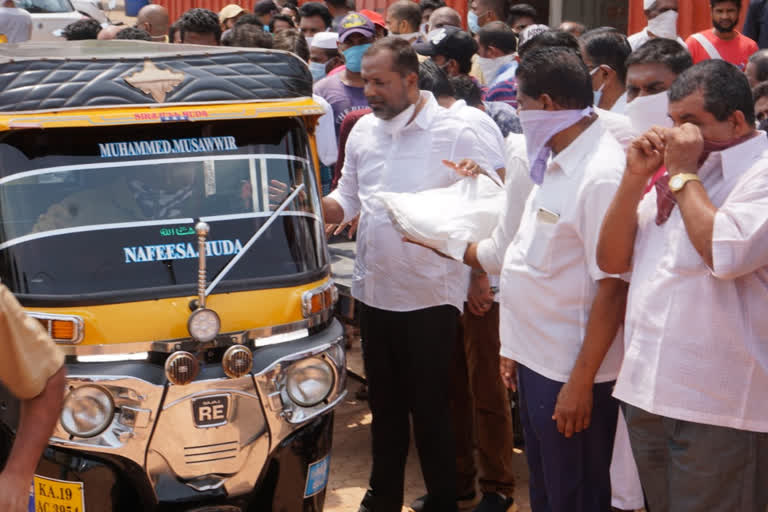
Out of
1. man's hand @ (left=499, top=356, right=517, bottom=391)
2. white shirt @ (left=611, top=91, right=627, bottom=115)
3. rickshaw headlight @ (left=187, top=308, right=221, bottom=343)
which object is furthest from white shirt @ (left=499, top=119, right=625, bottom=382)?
white shirt @ (left=611, top=91, right=627, bottom=115)

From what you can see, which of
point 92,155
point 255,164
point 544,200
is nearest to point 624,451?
point 544,200

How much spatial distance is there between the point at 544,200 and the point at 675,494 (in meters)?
1.06

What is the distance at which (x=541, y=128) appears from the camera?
3.51 m

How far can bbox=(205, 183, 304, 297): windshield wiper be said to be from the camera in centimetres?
377

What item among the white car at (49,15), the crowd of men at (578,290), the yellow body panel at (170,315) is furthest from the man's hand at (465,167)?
the white car at (49,15)

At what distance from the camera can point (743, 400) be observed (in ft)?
9.70

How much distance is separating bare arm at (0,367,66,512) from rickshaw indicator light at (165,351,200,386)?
3.25 feet

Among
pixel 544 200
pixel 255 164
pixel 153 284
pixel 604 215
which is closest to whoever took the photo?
pixel 604 215

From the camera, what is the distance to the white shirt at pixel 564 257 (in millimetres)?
3357

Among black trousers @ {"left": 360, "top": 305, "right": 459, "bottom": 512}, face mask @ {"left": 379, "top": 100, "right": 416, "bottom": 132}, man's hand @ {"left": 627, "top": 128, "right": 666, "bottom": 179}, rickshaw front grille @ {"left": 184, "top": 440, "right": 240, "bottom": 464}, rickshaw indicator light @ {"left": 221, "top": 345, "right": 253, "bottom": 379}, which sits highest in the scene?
man's hand @ {"left": 627, "top": 128, "right": 666, "bottom": 179}

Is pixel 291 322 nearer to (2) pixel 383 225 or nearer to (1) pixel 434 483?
(2) pixel 383 225

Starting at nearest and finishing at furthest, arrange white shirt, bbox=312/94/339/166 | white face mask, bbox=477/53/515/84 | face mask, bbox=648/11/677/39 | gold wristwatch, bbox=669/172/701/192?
gold wristwatch, bbox=669/172/701/192 < white shirt, bbox=312/94/339/166 < white face mask, bbox=477/53/515/84 < face mask, bbox=648/11/677/39

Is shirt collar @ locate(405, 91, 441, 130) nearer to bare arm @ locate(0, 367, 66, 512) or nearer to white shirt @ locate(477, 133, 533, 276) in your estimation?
white shirt @ locate(477, 133, 533, 276)

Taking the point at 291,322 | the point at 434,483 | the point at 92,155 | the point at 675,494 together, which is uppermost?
the point at 92,155
